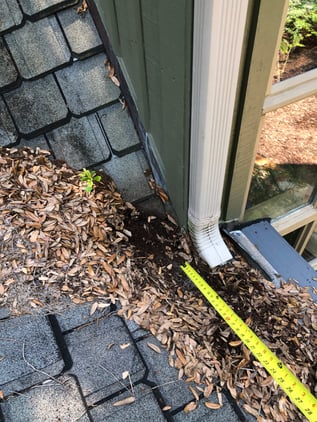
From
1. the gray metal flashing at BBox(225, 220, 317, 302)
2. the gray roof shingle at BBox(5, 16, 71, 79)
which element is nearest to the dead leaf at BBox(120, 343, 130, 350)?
the gray metal flashing at BBox(225, 220, 317, 302)

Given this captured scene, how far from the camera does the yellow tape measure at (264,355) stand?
1.83 metres

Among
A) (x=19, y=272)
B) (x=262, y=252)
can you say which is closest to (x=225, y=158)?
(x=262, y=252)

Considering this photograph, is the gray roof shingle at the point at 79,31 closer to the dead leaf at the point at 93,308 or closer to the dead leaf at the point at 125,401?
the dead leaf at the point at 93,308

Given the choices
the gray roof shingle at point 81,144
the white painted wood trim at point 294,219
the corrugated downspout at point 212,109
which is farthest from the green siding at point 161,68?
the white painted wood trim at point 294,219

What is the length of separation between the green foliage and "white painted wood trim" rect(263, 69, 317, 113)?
0.48 feet

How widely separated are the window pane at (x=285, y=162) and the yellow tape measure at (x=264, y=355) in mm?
622

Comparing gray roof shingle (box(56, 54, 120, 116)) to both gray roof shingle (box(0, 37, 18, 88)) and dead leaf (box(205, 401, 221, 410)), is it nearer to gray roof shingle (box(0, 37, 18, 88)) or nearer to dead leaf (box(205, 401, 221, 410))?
gray roof shingle (box(0, 37, 18, 88))

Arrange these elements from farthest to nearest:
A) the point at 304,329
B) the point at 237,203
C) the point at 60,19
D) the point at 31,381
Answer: the point at 60,19 < the point at 237,203 < the point at 304,329 < the point at 31,381

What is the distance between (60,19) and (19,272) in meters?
1.63

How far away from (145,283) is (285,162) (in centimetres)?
111

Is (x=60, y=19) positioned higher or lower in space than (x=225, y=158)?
higher

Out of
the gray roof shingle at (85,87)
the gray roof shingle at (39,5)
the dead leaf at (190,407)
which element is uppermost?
the gray roof shingle at (39,5)

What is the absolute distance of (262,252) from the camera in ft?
8.16

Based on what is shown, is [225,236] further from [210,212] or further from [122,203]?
[122,203]
